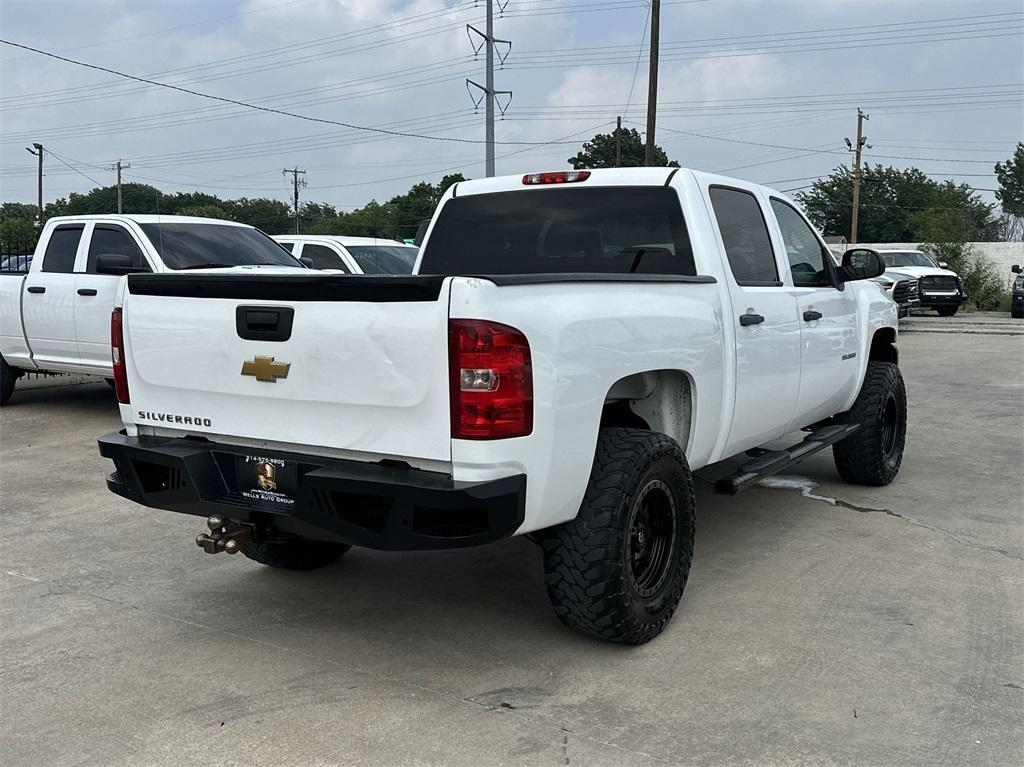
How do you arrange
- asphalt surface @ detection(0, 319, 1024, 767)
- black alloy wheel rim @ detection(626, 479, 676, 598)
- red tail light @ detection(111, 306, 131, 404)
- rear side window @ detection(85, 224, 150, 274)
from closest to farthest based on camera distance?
asphalt surface @ detection(0, 319, 1024, 767)
black alloy wheel rim @ detection(626, 479, 676, 598)
red tail light @ detection(111, 306, 131, 404)
rear side window @ detection(85, 224, 150, 274)

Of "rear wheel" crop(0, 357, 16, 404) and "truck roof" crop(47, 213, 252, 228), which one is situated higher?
"truck roof" crop(47, 213, 252, 228)

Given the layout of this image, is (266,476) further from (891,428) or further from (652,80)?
(652,80)

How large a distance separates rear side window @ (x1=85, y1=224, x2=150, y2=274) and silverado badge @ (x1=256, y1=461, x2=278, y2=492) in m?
6.05

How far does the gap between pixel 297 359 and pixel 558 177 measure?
2036 millimetres

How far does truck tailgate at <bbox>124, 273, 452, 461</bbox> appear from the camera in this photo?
10.9ft

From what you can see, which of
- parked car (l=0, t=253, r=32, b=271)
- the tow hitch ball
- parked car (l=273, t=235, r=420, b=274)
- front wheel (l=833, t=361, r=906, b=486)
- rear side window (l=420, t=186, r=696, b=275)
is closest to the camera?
the tow hitch ball

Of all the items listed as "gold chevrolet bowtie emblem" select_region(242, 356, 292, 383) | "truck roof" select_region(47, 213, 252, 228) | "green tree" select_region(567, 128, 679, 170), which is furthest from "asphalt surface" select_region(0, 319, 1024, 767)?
"green tree" select_region(567, 128, 679, 170)

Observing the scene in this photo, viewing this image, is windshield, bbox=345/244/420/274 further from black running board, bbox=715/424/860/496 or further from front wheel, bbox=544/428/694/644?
front wheel, bbox=544/428/694/644

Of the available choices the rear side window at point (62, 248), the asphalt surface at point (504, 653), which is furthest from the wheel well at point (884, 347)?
the rear side window at point (62, 248)

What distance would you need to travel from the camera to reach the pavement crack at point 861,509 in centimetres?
534

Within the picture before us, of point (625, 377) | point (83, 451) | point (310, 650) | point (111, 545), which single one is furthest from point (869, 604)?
point (83, 451)

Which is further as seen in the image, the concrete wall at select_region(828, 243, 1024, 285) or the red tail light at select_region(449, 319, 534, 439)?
the concrete wall at select_region(828, 243, 1024, 285)

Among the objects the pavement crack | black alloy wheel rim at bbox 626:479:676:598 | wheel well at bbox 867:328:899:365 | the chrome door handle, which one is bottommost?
the pavement crack

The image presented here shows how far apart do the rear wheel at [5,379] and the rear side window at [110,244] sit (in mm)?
1671
